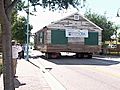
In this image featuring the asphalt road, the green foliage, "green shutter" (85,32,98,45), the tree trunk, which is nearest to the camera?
the tree trunk

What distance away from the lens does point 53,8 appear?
10438 millimetres

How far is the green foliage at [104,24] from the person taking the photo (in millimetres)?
58959

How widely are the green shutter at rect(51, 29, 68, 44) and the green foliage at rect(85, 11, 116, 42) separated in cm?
1860

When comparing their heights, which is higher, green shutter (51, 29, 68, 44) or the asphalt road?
green shutter (51, 29, 68, 44)

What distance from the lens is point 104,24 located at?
59.7m

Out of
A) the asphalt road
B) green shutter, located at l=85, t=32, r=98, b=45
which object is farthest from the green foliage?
the asphalt road

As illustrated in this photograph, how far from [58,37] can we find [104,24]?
21.0 m

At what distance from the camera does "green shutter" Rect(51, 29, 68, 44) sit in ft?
131

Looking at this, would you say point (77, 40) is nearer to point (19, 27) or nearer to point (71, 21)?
point (71, 21)

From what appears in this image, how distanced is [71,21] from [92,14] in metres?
20.2

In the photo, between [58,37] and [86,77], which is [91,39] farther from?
[86,77]

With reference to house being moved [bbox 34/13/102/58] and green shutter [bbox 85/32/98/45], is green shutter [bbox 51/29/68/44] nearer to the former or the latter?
house being moved [bbox 34/13/102/58]

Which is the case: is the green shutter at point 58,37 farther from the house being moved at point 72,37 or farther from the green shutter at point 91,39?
the green shutter at point 91,39

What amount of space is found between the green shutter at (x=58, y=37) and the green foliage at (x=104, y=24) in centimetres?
1860
